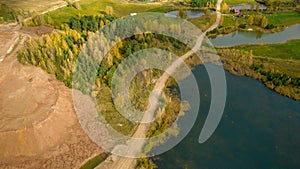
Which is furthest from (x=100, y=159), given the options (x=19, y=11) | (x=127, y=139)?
(x=19, y=11)

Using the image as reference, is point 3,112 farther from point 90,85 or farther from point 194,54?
point 194,54

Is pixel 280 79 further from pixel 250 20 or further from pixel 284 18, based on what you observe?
pixel 284 18

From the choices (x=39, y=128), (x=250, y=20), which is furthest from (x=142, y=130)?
(x=250, y=20)

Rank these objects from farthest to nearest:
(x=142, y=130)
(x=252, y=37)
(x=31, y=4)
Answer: (x=31, y=4) → (x=252, y=37) → (x=142, y=130)

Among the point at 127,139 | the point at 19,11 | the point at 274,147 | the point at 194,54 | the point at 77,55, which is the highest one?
the point at 19,11

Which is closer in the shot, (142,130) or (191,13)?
(142,130)

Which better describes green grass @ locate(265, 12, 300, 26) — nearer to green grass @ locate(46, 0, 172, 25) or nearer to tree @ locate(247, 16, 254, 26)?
tree @ locate(247, 16, 254, 26)

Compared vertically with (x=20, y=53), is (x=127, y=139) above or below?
below

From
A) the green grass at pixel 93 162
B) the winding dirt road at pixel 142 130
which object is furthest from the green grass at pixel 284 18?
the green grass at pixel 93 162
